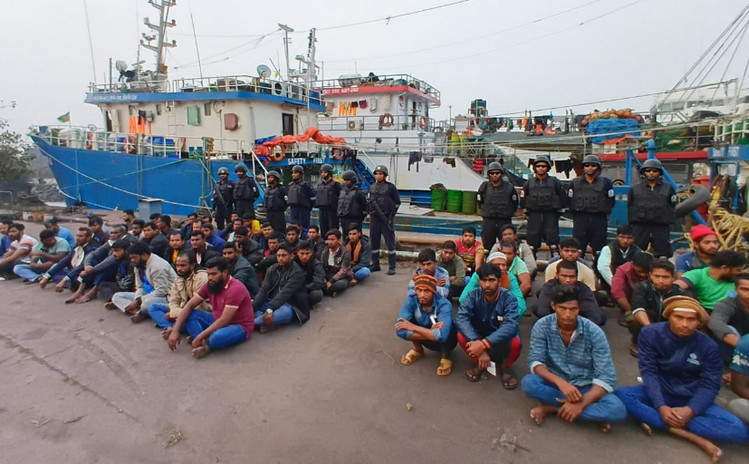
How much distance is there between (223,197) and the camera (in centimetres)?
944

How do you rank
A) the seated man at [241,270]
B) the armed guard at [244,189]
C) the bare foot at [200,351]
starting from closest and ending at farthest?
1. the bare foot at [200,351]
2. the seated man at [241,270]
3. the armed guard at [244,189]

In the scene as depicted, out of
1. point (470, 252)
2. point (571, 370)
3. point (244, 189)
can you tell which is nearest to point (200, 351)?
point (571, 370)

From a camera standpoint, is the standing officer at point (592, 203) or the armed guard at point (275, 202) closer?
the standing officer at point (592, 203)

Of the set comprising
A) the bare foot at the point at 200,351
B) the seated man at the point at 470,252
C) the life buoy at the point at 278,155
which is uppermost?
the life buoy at the point at 278,155

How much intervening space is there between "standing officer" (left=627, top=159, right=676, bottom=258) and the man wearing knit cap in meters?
0.53

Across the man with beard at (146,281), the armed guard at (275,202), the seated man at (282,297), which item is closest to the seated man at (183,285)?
the man with beard at (146,281)

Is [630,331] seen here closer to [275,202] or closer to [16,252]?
[275,202]

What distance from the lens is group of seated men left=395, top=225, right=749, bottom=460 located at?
3.02m

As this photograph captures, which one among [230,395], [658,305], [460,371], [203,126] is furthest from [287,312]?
[203,126]

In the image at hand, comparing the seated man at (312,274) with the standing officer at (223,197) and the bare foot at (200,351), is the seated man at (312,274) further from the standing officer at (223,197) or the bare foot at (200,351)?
the standing officer at (223,197)

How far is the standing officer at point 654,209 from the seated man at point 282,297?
4381mm

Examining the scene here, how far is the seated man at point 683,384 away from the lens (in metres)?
2.93

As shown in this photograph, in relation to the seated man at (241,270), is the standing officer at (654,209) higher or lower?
higher

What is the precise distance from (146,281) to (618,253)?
5.98 m
